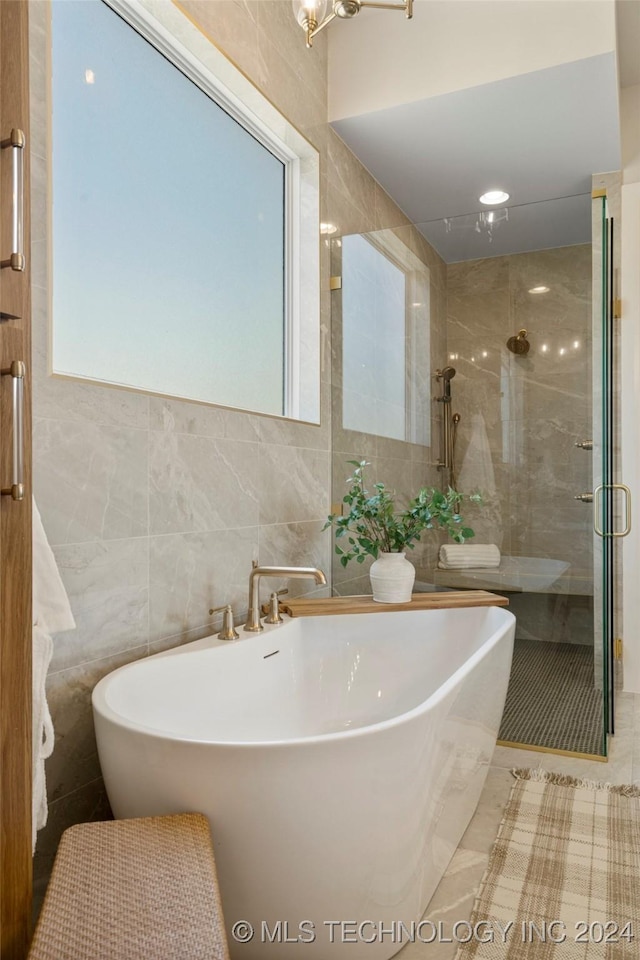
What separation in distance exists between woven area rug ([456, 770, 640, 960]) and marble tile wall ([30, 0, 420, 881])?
1.02 m

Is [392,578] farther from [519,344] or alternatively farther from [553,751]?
[519,344]

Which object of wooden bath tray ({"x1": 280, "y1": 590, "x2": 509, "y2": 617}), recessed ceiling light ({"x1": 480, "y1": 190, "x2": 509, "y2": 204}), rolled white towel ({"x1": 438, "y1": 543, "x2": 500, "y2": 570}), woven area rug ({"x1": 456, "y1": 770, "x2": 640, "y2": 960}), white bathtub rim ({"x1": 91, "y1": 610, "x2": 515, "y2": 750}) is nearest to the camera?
white bathtub rim ({"x1": 91, "y1": 610, "x2": 515, "y2": 750})

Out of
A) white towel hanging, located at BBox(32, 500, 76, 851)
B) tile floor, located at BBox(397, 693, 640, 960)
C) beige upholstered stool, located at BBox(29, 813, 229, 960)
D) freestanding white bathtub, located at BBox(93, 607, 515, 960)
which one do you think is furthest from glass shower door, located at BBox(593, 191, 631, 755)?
white towel hanging, located at BBox(32, 500, 76, 851)

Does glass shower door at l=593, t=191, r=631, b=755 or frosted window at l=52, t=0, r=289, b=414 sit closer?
frosted window at l=52, t=0, r=289, b=414

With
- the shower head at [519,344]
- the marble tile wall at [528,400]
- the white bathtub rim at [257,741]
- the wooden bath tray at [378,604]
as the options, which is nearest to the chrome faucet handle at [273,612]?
the wooden bath tray at [378,604]

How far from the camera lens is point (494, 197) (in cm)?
351

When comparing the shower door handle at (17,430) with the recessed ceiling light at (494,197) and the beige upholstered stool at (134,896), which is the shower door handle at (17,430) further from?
the recessed ceiling light at (494,197)

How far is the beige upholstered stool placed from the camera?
944 millimetres

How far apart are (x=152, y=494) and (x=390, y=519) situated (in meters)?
1.07

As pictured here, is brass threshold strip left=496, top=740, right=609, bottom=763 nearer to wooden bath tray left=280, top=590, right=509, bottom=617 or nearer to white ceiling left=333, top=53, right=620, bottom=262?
wooden bath tray left=280, top=590, right=509, bottom=617

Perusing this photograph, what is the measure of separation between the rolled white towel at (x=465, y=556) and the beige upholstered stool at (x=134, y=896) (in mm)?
1787

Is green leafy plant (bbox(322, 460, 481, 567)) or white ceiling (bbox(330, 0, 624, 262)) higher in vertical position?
white ceiling (bbox(330, 0, 624, 262))

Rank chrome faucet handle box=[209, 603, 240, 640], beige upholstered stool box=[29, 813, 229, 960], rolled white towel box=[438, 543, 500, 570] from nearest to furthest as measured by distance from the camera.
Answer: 1. beige upholstered stool box=[29, 813, 229, 960]
2. chrome faucet handle box=[209, 603, 240, 640]
3. rolled white towel box=[438, 543, 500, 570]

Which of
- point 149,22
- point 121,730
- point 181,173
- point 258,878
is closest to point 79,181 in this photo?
point 181,173
